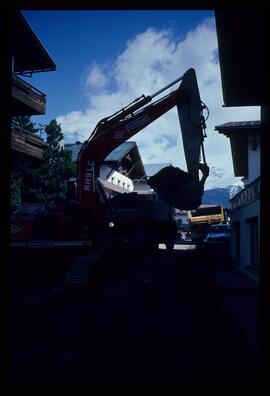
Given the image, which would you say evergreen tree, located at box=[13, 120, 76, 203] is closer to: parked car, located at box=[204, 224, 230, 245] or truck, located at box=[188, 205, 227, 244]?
truck, located at box=[188, 205, 227, 244]

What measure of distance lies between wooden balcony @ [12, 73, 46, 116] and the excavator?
8.74 meters

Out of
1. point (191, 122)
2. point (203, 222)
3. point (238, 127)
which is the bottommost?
point (203, 222)

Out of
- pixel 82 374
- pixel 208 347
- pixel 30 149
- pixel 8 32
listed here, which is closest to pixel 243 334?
pixel 208 347

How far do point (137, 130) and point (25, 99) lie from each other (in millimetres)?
9885

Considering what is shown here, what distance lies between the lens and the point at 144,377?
4.89 meters

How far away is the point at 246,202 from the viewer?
16203 mm

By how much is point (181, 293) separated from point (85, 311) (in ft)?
11.4

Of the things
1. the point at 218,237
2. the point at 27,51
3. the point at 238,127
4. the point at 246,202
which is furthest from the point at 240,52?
the point at 218,237

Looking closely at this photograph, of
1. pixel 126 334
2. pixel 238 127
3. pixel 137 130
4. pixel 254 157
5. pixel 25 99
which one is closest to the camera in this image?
pixel 126 334

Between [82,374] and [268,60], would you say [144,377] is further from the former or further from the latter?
[268,60]

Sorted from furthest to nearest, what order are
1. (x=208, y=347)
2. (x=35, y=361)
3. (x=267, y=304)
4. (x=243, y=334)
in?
(x=243, y=334) → (x=208, y=347) → (x=35, y=361) → (x=267, y=304)

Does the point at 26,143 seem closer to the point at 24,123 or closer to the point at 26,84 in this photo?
the point at 26,84

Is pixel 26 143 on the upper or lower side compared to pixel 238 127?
lower

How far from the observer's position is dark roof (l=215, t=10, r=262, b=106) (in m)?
5.02
